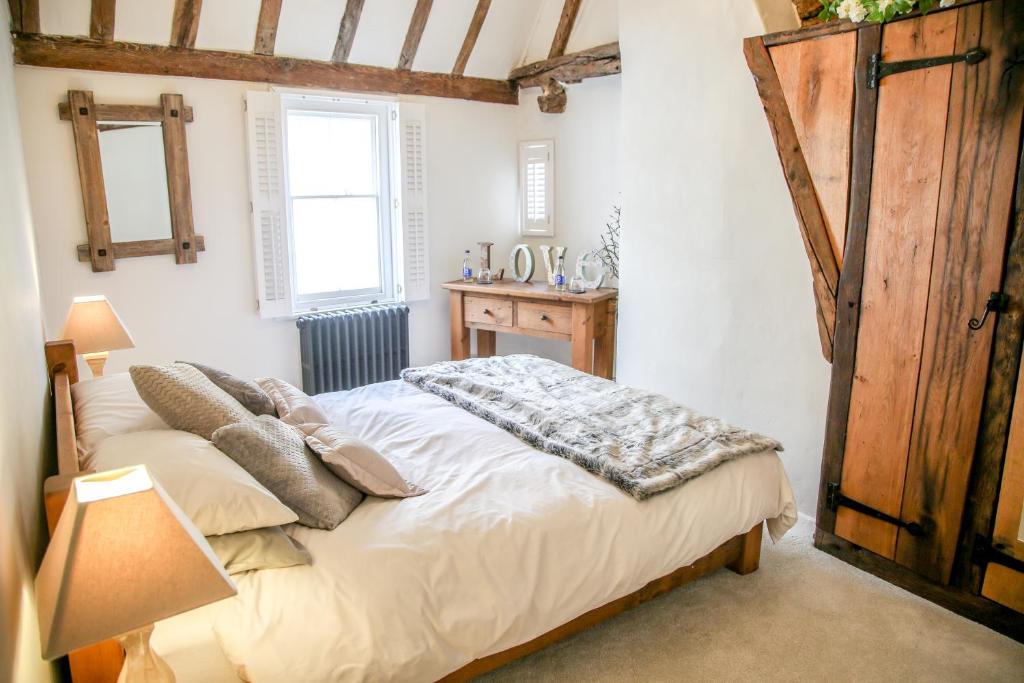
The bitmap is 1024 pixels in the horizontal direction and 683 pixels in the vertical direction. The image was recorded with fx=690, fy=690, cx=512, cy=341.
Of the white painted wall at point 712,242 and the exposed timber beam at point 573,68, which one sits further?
the exposed timber beam at point 573,68

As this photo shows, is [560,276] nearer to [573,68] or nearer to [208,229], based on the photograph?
[573,68]

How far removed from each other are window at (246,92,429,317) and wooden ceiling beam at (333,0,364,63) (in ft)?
0.87

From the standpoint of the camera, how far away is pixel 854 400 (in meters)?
2.73

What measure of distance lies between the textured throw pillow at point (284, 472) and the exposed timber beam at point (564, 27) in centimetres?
363

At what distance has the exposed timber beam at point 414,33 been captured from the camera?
4.31 meters

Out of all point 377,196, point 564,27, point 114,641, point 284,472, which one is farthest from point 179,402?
point 564,27

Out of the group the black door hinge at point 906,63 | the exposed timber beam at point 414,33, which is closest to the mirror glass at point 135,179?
the exposed timber beam at point 414,33

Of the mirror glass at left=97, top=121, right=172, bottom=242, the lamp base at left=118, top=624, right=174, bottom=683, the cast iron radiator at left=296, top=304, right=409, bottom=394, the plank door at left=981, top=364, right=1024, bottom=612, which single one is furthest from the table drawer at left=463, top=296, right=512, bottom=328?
the lamp base at left=118, top=624, right=174, bottom=683

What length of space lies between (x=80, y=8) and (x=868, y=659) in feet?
14.4

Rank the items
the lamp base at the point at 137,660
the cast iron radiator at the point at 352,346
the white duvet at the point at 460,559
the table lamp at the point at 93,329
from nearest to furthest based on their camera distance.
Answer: the lamp base at the point at 137,660, the white duvet at the point at 460,559, the table lamp at the point at 93,329, the cast iron radiator at the point at 352,346

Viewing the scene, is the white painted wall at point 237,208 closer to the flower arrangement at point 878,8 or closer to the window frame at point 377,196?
the window frame at point 377,196

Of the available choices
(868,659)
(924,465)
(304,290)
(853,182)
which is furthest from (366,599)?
(304,290)

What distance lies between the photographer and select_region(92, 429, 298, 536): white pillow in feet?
5.46

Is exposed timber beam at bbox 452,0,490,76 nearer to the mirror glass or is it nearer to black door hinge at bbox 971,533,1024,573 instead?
the mirror glass
